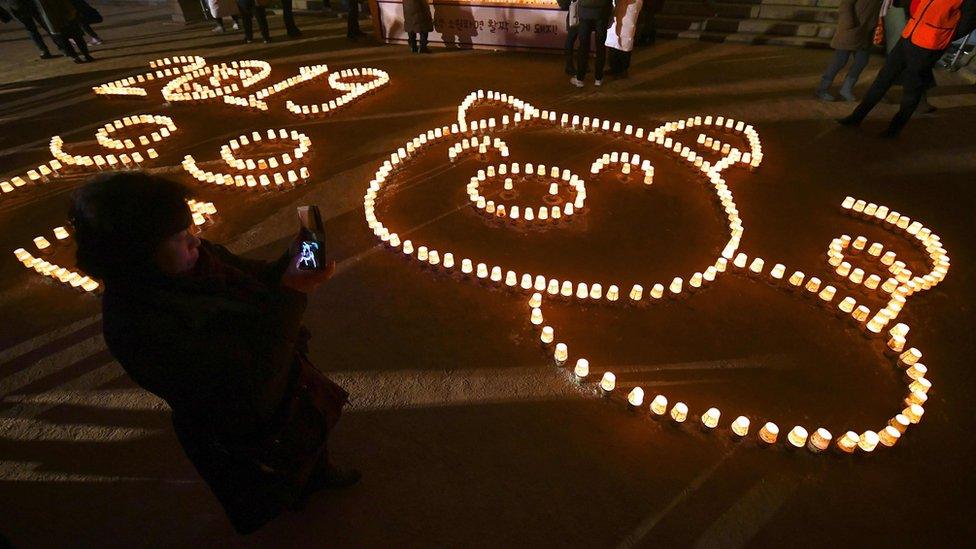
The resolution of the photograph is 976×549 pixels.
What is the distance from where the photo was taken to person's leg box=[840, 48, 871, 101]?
620 centimetres

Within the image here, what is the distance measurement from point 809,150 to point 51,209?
26.0ft

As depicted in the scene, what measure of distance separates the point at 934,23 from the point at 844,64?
175cm

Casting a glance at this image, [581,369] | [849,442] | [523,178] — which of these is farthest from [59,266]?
[849,442]

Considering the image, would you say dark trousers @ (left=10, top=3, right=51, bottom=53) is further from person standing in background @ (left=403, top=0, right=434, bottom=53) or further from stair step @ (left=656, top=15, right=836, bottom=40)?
stair step @ (left=656, top=15, right=836, bottom=40)

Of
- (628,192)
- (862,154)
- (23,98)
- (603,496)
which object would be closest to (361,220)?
(628,192)

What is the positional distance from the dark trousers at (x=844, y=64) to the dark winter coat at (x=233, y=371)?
746cm

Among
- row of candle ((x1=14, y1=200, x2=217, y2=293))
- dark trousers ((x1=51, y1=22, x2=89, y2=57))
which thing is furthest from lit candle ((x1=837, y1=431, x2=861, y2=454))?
dark trousers ((x1=51, y1=22, x2=89, y2=57))

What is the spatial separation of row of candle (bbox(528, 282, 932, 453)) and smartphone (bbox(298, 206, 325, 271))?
184cm

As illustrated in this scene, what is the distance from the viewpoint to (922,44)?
4.92 m

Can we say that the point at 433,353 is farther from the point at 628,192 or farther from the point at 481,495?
the point at 628,192

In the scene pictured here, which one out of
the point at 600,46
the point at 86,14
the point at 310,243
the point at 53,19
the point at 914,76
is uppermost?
the point at 310,243

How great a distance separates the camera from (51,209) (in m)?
4.86

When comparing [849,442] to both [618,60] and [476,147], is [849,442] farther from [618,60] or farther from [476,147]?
[618,60]

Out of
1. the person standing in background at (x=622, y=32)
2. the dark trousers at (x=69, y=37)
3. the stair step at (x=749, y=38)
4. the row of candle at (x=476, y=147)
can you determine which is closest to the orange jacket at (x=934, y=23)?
the person standing in background at (x=622, y=32)
